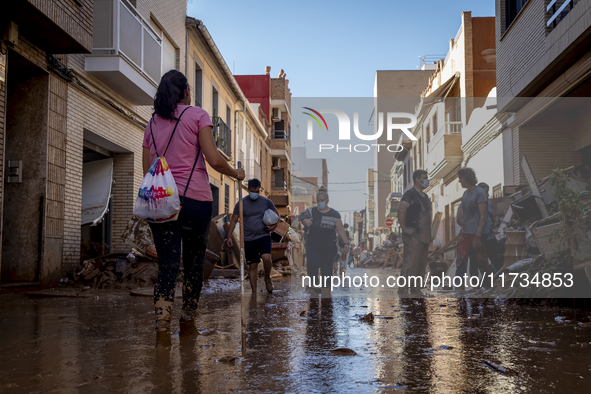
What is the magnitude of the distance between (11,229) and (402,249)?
19.6ft

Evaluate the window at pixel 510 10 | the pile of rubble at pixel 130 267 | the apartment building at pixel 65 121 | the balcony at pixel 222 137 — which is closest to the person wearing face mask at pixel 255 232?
the pile of rubble at pixel 130 267

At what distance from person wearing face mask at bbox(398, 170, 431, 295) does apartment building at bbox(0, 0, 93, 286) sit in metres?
5.55

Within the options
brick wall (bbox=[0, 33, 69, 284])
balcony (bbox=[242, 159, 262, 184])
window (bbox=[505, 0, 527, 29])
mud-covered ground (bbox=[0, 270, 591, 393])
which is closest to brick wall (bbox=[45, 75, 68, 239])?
brick wall (bbox=[0, 33, 69, 284])

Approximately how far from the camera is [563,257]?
662 centimetres

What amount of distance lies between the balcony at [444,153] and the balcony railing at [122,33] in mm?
6519

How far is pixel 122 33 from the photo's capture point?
11.3 metres

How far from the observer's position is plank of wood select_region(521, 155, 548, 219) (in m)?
7.35

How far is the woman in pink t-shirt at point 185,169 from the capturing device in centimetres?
378

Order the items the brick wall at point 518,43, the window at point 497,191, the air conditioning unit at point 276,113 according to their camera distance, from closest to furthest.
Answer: the window at point 497,191 → the brick wall at point 518,43 → the air conditioning unit at point 276,113

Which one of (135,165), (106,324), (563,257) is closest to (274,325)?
(106,324)

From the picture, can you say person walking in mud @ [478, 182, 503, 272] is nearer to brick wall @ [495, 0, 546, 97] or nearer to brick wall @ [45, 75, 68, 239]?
brick wall @ [495, 0, 546, 97]

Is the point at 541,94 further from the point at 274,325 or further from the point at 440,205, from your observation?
the point at 274,325

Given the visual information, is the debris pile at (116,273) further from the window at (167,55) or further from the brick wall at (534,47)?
the brick wall at (534,47)

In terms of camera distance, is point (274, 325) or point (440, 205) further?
point (440, 205)
